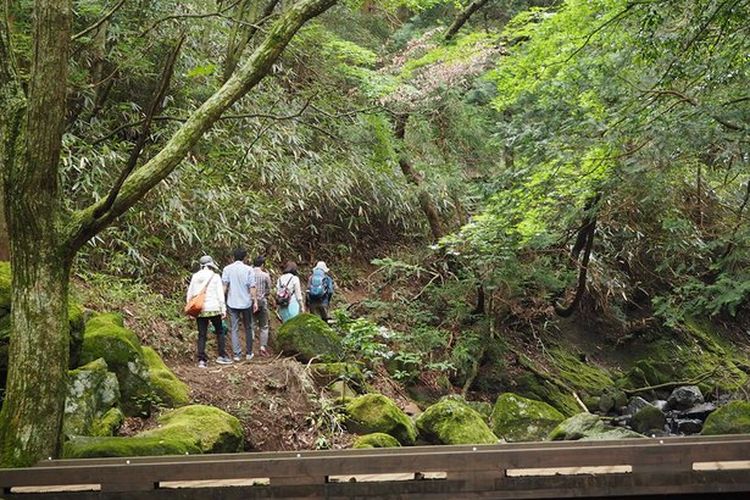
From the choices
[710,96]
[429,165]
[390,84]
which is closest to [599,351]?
[429,165]

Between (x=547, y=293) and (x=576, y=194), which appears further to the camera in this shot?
(x=547, y=293)

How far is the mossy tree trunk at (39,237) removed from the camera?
18.2 ft

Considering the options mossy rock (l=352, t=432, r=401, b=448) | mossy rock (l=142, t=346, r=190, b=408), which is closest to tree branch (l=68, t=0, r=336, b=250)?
mossy rock (l=142, t=346, r=190, b=408)

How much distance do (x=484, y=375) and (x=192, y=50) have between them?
9683 millimetres

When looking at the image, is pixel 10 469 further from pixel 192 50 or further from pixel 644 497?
pixel 192 50

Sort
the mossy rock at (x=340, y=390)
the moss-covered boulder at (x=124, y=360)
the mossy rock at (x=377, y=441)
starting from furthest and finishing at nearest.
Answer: the mossy rock at (x=340, y=390) → the moss-covered boulder at (x=124, y=360) → the mossy rock at (x=377, y=441)

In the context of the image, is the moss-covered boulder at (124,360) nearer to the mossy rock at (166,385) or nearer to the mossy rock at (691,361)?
the mossy rock at (166,385)

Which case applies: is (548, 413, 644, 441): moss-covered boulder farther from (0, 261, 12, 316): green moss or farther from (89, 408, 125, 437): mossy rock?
(0, 261, 12, 316): green moss

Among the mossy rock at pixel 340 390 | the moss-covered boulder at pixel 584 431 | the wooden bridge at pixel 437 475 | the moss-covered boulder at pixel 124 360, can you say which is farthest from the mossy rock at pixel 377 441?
the wooden bridge at pixel 437 475

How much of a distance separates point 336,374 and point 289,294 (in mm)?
2390

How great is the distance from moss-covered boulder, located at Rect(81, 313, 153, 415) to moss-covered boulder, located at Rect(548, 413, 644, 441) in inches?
227

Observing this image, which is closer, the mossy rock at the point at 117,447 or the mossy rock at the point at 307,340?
the mossy rock at the point at 117,447

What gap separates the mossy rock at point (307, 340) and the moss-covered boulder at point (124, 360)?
9.75 feet

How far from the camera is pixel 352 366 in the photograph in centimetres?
1187
